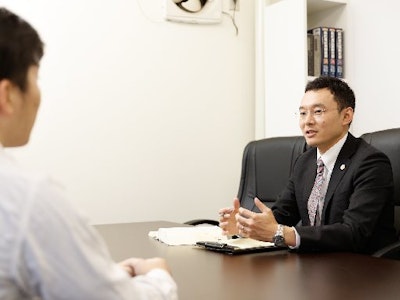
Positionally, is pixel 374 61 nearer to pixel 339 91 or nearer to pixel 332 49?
pixel 332 49

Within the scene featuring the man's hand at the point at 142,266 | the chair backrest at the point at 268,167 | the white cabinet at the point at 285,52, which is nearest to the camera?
the man's hand at the point at 142,266

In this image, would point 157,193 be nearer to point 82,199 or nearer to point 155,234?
point 82,199

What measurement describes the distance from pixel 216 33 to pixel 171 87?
1.77 ft

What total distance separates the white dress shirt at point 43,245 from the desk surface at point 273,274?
0.50 meters

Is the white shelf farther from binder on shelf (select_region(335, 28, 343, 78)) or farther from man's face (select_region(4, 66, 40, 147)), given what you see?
man's face (select_region(4, 66, 40, 147))

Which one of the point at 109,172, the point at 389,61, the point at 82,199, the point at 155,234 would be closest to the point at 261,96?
the point at 389,61

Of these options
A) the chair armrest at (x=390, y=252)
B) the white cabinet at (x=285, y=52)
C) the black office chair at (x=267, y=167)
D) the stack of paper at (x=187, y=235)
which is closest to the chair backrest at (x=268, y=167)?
the black office chair at (x=267, y=167)

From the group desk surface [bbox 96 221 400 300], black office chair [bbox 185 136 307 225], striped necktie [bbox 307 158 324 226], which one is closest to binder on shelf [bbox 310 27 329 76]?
black office chair [bbox 185 136 307 225]

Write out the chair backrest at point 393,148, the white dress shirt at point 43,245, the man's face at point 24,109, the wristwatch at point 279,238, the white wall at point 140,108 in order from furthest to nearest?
the white wall at point 140,108, the chair backrest at point 393,148, the wristwatch at point 279,238, the man's face at point 24,109, the white dress shirt at point 43,245

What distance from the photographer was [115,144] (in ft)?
11.4

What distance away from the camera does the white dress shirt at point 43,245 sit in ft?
2.12

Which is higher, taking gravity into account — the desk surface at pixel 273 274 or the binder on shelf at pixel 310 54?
the binder on shelf at pixel 310 54

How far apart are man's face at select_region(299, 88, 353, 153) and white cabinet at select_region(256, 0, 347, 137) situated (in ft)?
3.84

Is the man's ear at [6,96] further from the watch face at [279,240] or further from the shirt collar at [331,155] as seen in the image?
the shirt collar at [331,155]
